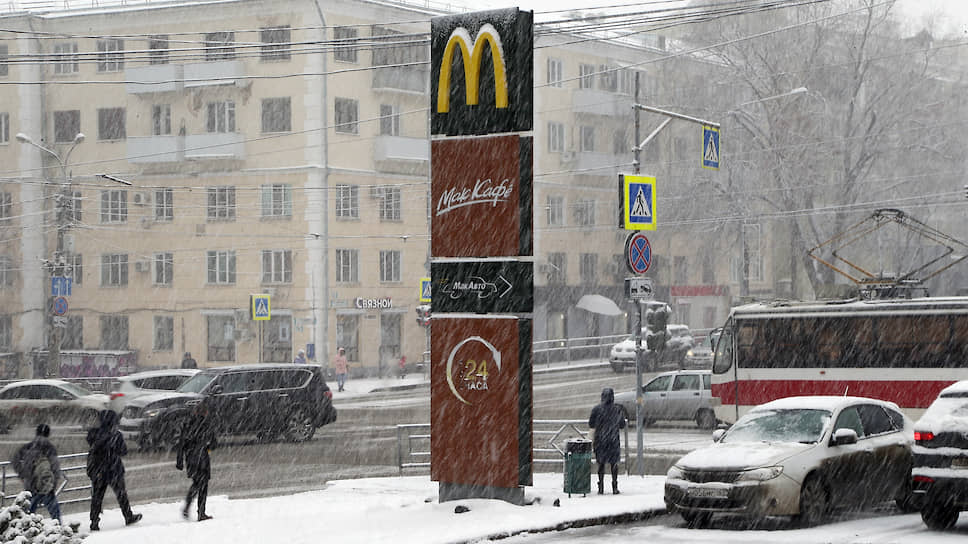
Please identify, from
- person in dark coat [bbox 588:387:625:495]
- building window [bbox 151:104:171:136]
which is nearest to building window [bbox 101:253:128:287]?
building window [bbox 151:104:171:136]

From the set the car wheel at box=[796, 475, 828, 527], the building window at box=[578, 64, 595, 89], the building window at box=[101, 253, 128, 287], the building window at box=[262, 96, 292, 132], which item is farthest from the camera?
the building window at box=[578, 64, 595, 89]

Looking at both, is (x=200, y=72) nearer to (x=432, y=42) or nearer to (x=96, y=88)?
(x=96, y=88)

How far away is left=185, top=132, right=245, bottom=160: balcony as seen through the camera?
182ft

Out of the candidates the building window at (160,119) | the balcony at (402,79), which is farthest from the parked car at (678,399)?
the building window at (160,119)

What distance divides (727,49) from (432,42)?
35.0 m

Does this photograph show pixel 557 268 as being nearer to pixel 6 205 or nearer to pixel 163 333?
pixel 163 333

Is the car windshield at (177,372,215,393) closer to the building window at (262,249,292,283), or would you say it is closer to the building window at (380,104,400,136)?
the building window at (262,249,292,283)

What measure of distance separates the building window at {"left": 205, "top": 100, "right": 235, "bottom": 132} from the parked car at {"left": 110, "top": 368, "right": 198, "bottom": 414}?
28.9 metres

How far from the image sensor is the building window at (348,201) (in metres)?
55.3

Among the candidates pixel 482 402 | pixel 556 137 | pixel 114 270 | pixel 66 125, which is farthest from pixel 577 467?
pixel 556 137

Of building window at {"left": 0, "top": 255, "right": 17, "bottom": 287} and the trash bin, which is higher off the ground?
building window at {"left": 0, "top": 255, "right": 17, "bottom": 287}

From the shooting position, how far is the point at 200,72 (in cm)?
5616

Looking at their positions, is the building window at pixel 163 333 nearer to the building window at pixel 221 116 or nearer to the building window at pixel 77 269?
the building window at pixel 77 269

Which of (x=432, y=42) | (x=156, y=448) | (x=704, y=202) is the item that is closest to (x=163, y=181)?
(x=704, y=202)
